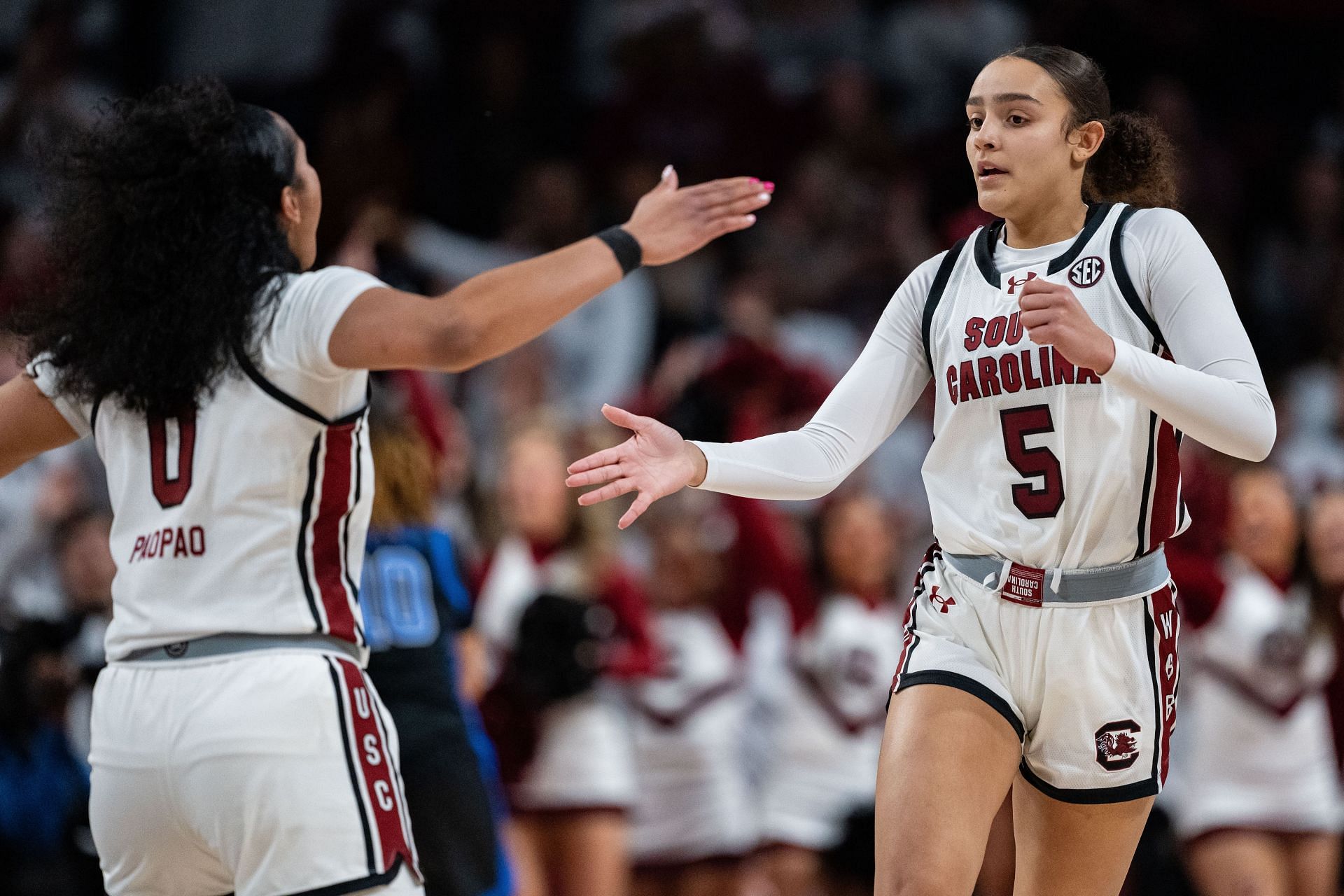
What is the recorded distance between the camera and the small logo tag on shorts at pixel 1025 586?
370cm

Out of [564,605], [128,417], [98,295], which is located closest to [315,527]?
[128,417]

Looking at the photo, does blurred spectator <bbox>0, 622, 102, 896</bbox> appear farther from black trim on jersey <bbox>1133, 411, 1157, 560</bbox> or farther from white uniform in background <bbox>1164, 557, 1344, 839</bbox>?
black trim on jersey <bbox>1133, 411, 1157, 560</bbox>

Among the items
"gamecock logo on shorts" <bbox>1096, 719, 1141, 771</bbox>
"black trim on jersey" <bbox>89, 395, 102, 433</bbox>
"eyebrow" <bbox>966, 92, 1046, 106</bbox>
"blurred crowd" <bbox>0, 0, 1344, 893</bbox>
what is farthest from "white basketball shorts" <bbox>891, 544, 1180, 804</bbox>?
"blurred crowd" <bbox>0, 0, 1344, 893</bbox>

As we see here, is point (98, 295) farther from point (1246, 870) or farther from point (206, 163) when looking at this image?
point (1246, 870)

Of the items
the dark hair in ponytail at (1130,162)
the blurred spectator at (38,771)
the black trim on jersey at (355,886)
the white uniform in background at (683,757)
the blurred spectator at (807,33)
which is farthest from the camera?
the blurred spectator at (807,33)

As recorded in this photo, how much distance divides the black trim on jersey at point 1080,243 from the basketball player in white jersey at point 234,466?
85cm

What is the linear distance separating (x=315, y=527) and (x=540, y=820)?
416cm

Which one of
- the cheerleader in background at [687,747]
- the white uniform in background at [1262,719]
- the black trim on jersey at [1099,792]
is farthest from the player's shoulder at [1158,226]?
the cheerleader in background at [687,747]

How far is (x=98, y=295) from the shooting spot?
144 inches

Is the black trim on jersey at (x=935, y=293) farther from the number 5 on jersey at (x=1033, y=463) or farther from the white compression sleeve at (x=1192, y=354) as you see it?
the white compression sleeve at (x=1192, y=354)

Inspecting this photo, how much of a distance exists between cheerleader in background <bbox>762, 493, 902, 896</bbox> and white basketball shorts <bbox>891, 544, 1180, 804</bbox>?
15.4ft

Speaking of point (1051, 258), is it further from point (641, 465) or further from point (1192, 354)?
point (641, 465)

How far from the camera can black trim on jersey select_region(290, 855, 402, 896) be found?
331 cm

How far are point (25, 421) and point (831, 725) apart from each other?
5.45 metres
